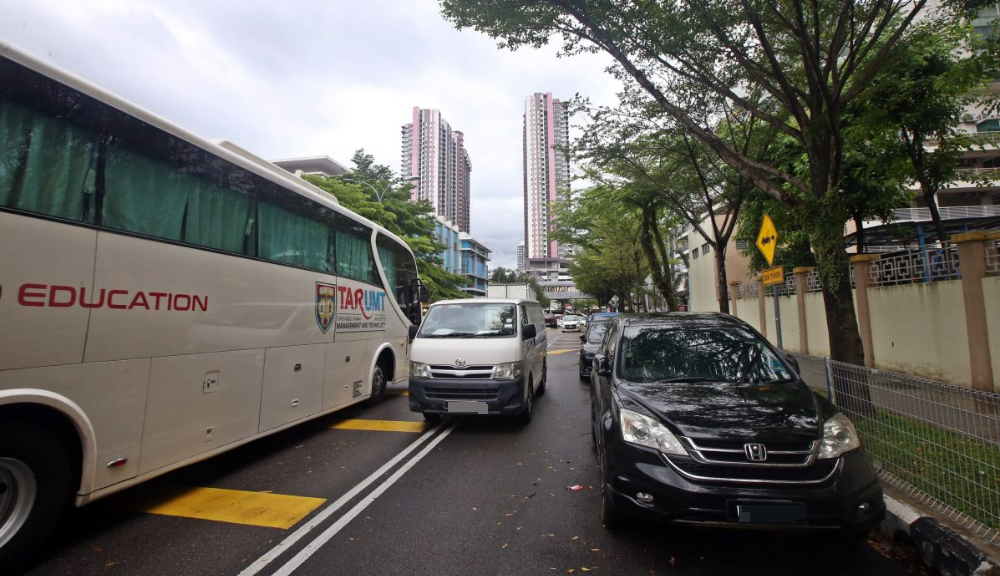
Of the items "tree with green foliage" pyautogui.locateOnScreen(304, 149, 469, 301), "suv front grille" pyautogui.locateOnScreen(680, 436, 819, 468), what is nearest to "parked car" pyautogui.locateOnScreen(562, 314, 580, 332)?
"tree with green foliage" pyautogui.locateOnScreen(304, 149, 469, 301)

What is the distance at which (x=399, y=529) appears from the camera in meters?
3.47

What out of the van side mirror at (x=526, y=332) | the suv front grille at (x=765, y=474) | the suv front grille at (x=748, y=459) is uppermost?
the van side mirror at (x=526, y=332)

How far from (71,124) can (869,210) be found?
1740 centimetres

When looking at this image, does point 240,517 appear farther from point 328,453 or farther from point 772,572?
point 772,572

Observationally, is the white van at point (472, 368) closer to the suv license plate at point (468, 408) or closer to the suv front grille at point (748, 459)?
the suv license plate at point (468, 408)

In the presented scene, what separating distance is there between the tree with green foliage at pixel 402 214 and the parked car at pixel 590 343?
888cm

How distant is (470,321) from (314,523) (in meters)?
3.75

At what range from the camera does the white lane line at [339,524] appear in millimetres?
2958

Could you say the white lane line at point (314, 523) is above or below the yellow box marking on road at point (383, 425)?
below

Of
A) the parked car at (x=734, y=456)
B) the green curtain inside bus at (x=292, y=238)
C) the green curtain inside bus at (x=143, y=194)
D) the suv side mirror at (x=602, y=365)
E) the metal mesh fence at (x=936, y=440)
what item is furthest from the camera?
the green curtain inside bus at (x=292, y=238)

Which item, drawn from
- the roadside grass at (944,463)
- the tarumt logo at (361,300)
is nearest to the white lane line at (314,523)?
the tarumt logo at (361,300)

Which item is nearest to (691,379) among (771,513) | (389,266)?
(771,513)

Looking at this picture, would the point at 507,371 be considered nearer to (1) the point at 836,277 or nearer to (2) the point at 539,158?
(1) the point at 836,277

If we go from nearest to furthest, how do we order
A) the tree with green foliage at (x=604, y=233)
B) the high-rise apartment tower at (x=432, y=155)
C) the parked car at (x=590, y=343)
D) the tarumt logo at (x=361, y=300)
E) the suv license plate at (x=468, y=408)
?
1. the suv license plate at (x=468, y=408)
2. the tarumt logo at (x=361, y=300)
3. the parked car at (x=590, y=343)
4. the tree with green foliage at (x=604, y=233)
5. the high-rise apartment tower at (x=432, y=155)
